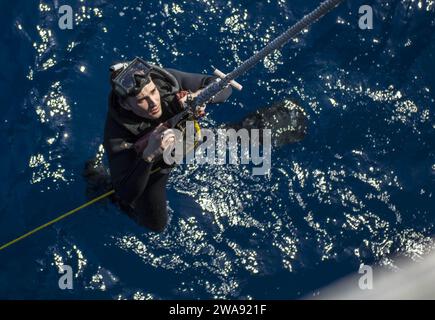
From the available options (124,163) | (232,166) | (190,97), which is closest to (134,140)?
(124,163)

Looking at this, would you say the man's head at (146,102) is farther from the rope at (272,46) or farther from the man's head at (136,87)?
the rope at (272,46)

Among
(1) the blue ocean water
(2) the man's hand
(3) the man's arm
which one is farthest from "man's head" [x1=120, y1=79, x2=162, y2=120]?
(1) the blue ocean water

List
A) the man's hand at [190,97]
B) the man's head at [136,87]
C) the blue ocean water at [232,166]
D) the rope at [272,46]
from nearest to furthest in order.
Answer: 1. the rope at [272,46]
2. the man's head at [136,87]
3. the man's hand at [190,97]
4. the blue ocean water at [232,166]

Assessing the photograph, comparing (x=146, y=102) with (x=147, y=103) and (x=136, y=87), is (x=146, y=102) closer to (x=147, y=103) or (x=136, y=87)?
(x=147, y=103)

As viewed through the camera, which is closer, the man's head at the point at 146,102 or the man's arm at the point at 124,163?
the man's head at the point at 146,102

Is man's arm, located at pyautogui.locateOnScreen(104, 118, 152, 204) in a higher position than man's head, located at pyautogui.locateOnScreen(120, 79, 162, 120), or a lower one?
lower

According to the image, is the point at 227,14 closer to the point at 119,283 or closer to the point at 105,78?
the point at 105,78

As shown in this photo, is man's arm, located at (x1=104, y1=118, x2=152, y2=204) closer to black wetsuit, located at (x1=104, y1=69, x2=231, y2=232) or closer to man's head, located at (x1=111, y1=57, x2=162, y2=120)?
black wetsuit, located at (x1=104, y1=69, x2=231, y2=232)

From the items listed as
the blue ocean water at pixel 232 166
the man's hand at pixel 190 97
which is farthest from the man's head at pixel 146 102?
the blue ocean water at pixel 232 166
